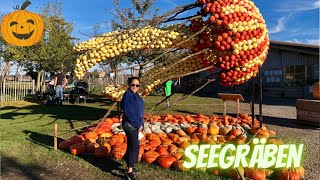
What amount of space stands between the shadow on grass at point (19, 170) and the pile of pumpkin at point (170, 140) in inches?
37.4

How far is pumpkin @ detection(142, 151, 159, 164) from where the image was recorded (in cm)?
607

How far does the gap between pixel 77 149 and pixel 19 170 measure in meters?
1.23

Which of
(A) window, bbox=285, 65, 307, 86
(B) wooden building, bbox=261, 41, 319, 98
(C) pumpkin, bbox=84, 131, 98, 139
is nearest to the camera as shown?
(C) pumpkin, bbox=84, 131, 98, 139

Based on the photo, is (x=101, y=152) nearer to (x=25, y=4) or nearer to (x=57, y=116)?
(x=57, y=116)

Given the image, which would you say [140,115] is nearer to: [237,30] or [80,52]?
[80,52]

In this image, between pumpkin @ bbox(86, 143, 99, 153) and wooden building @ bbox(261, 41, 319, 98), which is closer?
pumpkin @ bbox(86, 143, 99, 153)

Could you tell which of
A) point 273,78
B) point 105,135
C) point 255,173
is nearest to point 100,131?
point 105,135

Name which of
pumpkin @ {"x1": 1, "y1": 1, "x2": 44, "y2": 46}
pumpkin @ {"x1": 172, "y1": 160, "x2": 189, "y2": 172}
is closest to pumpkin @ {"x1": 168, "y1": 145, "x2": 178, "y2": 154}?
pumpkin @ {"x1": 172, "y1": 160, "x2": 189, "y2": 172}

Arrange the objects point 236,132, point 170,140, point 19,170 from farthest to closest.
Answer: point 236,132 < point 170,140 < point 19,170

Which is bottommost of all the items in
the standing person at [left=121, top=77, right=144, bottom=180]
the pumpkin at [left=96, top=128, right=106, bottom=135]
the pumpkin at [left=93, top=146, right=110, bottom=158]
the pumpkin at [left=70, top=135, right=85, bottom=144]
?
the pumpkin at [left=93, top=146, right=110, bottom=158]

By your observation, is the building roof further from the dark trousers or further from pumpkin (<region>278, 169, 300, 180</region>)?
the dark trousers

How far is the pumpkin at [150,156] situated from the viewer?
6074mm

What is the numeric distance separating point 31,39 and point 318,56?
20948 millimetres

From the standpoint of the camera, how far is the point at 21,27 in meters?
16.4
